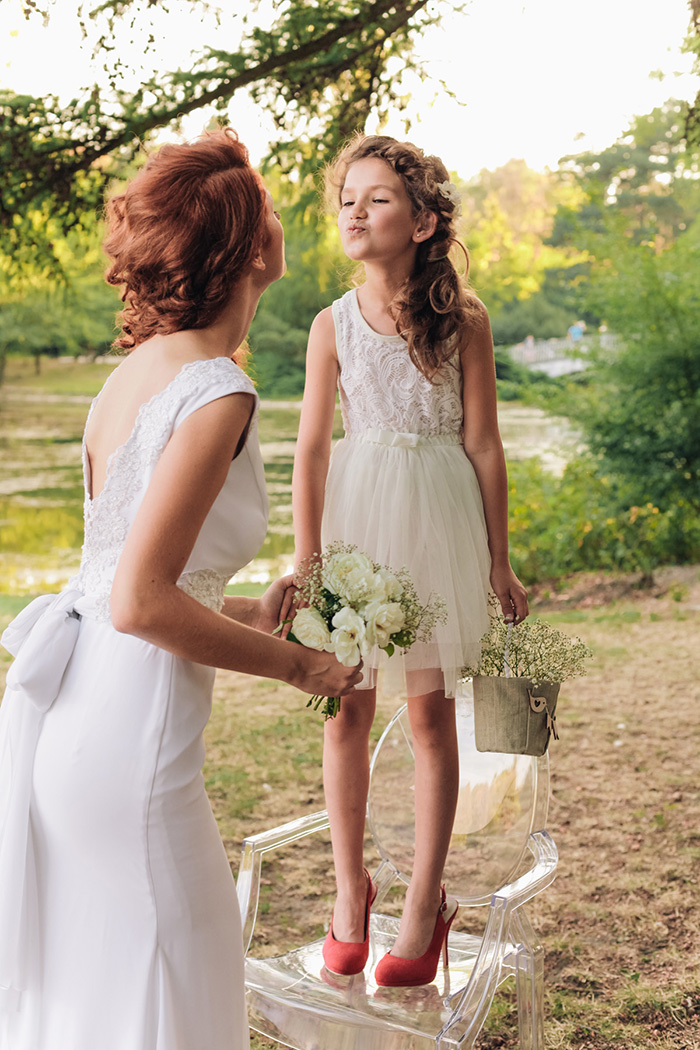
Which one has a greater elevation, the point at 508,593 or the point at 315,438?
the point at 315,438

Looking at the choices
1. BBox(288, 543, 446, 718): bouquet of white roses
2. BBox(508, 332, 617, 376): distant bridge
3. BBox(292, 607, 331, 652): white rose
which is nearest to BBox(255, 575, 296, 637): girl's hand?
BBox(288, 543, 446, 718): bouquet of white roses

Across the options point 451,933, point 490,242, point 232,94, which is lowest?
point 451,933

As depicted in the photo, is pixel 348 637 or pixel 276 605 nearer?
pixel 348 637

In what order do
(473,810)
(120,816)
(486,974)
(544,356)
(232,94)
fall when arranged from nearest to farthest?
(120,816) < (486,974) < (473,810) < (232,94) < (544,356)

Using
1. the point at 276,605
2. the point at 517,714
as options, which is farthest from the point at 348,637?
the point at 517,714

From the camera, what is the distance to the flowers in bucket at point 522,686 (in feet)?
5.87

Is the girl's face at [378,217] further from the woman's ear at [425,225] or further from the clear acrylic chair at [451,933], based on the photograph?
the clear acrylic chair at [451,933]

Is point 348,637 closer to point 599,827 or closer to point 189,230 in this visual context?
point 189,230

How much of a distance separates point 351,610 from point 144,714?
33cm

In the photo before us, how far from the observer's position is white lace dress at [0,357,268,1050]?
123cm

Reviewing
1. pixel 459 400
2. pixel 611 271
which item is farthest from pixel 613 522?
pixel 459 400

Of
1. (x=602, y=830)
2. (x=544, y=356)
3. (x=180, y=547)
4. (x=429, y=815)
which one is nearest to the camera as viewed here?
(x=180, y=547)

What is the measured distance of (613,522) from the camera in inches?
294

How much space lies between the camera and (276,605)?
1.56 m
